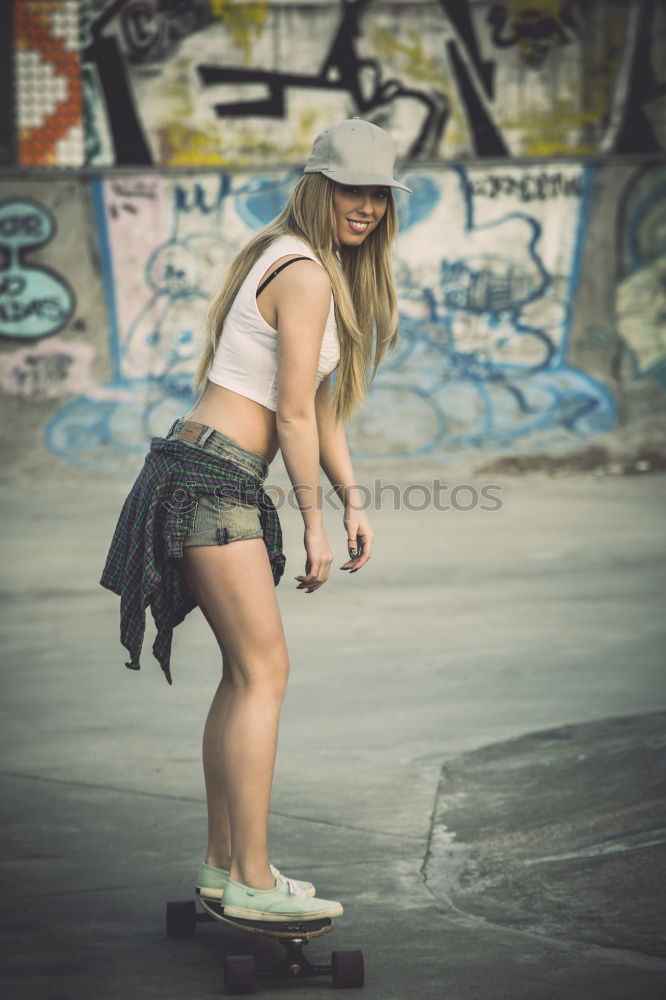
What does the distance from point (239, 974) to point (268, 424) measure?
1201 mm

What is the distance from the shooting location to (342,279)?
3156 mm

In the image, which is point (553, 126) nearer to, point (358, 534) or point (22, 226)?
point (22, 226)

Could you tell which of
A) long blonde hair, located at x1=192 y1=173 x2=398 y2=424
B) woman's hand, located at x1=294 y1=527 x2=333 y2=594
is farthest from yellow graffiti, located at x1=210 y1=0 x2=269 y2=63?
woman's hand, located at x1=294 y1=527 x2=333 y2=594

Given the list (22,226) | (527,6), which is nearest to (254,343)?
(22,226)

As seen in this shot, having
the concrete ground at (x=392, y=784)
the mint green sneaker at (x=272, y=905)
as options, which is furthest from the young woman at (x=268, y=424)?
the concrete ground at (x=392, y=784)

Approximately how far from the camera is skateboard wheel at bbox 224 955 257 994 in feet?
9.45

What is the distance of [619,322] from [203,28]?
4.68 metres

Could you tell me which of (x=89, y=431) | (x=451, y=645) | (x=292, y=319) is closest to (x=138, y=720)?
(x=451, y=645)

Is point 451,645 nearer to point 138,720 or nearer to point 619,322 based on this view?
point 138,720

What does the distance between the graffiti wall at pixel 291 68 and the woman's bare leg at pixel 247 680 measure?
1024 centimetres

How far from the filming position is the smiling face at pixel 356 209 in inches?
125

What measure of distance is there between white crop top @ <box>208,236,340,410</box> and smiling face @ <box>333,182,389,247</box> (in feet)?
0.37

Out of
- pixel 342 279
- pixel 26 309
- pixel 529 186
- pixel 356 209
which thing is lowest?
pixel 26 309

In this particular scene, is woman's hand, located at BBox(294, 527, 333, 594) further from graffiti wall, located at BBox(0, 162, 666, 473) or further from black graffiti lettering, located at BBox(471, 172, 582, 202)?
black graffiti lettering, located at BBox(471, 172, 582, 202)
